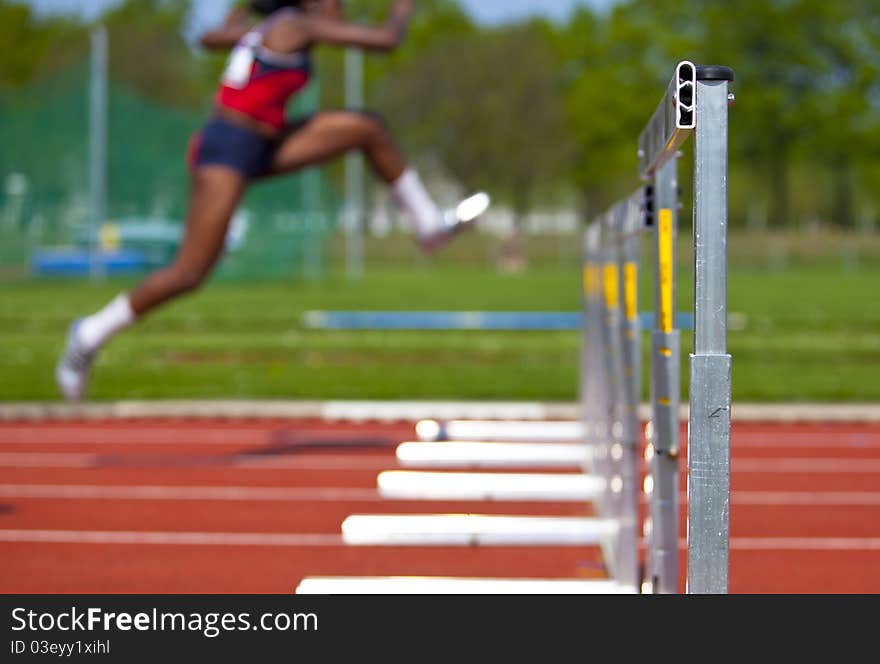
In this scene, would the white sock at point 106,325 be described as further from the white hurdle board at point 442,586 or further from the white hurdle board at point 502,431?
the white hurdle board at point 442,586

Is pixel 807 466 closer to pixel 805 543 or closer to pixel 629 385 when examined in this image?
pixel 805 543

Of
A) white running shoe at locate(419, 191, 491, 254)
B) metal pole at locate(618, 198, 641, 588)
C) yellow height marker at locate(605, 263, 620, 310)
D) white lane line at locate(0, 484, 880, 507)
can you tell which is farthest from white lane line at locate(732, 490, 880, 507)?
metal pole at locate(618, 198, 641, 588)

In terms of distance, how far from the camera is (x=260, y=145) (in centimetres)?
653

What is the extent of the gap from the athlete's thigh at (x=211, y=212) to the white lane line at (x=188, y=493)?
1046 millimetres

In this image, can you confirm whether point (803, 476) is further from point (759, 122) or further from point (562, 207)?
point (562, 207)

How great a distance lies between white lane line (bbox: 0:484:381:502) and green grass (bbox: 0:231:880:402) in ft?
10.6

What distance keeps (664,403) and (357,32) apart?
3617 mm

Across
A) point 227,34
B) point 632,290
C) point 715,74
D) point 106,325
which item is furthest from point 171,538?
point 715,74

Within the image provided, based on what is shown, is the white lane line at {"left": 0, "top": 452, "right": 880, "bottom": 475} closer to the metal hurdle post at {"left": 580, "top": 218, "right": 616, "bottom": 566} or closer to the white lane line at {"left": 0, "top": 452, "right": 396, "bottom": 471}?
the white lane line at {"left": 0, "top": 452, "right": 396, "bottom": 471}

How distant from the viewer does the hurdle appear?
2.62m
